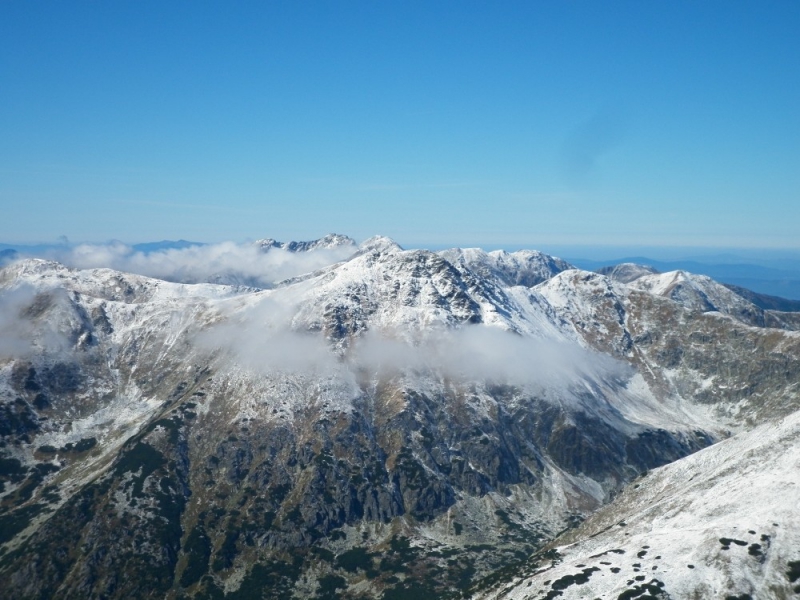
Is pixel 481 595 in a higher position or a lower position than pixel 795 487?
lower

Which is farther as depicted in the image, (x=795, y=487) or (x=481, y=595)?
(x=481, y=595)

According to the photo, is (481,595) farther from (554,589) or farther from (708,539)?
(708,539)

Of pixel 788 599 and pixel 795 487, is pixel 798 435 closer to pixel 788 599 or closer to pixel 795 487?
pixel 795 487

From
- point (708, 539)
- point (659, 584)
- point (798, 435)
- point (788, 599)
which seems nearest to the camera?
point (788, 599)

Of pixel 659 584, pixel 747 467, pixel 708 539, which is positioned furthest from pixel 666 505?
pixel 659 584

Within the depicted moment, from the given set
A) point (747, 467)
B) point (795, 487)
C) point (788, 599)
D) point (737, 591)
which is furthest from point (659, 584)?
point (747, 467)

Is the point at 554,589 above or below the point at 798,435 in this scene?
below

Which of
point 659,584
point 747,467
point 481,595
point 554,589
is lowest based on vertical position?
point 481,595

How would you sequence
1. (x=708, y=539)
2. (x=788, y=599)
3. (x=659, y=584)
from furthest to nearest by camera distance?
(x=708, y=539) < (x=659, y=584) < (x=788, y=599)

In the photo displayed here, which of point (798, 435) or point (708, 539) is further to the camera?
point (798, 435)
